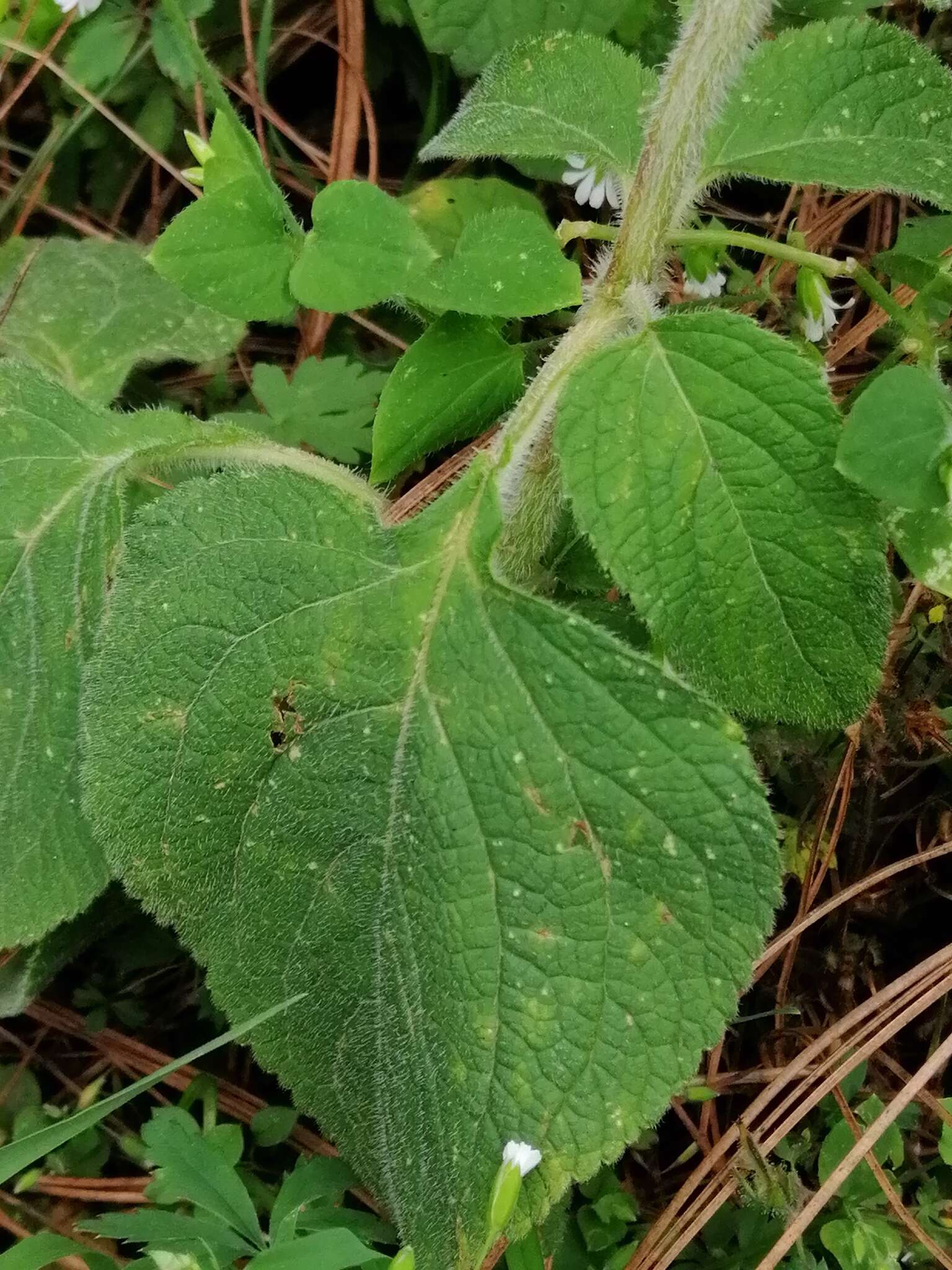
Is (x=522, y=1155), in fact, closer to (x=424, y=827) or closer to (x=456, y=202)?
(x=424, y=827)

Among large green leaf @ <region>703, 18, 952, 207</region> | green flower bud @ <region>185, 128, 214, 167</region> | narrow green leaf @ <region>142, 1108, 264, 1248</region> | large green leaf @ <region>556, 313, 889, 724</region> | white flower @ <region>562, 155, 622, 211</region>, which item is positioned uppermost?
large green leaf @ <region>703, 18, 952, 207</region>

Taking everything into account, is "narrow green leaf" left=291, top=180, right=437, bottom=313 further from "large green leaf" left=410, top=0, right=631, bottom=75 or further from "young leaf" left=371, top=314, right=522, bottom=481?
"large green leaf" left=410, top=0, right=631, bottom=75

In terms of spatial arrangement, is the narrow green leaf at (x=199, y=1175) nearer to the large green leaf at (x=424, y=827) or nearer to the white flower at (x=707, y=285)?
the large green leaf at (x=424, y=827)

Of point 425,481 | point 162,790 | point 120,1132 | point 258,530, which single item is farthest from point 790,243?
point 120,1132

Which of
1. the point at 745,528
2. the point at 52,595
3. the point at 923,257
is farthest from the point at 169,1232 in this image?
the point at 923,257

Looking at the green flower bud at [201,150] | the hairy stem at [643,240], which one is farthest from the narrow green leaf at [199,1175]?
the green flower bud at [201,150]

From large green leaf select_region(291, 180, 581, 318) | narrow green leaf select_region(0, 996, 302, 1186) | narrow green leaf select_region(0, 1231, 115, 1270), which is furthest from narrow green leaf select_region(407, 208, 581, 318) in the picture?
narrow green leaf select_region(0, 1231, 115, 1270)
